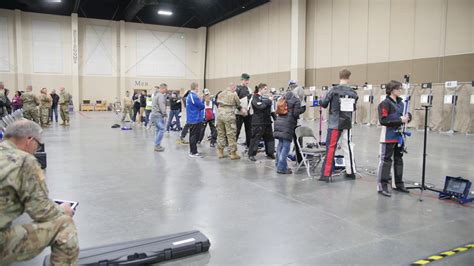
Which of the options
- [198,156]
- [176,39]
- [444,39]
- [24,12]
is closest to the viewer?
[198,156]

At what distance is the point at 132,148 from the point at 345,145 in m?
5.54

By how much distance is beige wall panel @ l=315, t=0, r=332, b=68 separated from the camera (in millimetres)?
19672

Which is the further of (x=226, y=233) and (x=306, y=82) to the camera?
(x=306, y=82)

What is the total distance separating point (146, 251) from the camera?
2.98 m

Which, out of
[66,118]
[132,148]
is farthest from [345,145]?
[66,118]

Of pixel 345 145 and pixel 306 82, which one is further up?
pixel 306 82

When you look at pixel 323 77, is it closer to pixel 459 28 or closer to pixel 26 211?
pixel 459 28

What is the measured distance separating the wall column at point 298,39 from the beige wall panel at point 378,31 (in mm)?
4508

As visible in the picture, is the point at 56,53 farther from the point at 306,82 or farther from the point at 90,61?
the point at 306,82

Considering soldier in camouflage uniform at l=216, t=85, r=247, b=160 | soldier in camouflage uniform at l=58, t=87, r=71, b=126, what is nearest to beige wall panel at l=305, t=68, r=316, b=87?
soldier in camouflage uniform at l=58, t=87, r=71, b=126

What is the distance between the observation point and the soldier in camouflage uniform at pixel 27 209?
195 centimetres

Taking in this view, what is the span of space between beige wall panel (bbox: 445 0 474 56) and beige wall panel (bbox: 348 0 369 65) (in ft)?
13.2

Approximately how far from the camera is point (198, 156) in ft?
26.2

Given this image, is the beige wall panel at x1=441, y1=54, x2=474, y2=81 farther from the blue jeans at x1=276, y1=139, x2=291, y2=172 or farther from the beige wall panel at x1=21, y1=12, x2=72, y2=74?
the beige wall panel at x1=21, y1=12, x2=72, y2=74
